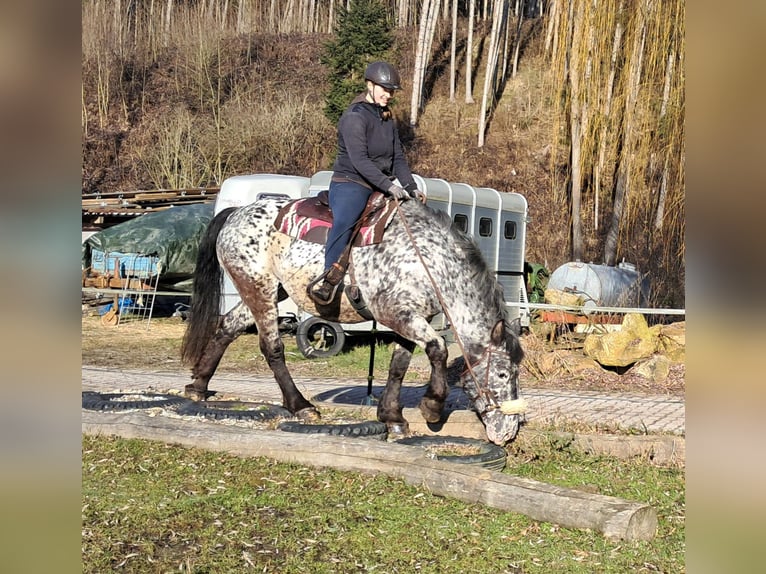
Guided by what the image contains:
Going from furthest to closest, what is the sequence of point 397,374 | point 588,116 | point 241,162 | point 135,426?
→ point 241,162
point 588,116
point 397,374
point 135,426

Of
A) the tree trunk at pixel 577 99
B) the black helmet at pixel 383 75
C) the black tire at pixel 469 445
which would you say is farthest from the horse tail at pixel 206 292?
the tree trunk at pixel 577 99

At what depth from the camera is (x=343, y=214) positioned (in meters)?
6.94

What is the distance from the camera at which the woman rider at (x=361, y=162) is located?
6.89 m

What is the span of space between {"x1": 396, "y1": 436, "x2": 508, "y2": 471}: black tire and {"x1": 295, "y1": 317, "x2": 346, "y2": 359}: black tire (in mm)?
7666

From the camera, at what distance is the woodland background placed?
1270cm

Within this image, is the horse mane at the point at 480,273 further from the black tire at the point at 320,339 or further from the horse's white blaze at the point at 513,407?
the black tire at the point at 320,339

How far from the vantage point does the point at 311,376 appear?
12.7 m

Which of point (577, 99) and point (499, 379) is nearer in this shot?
point (499, 379)

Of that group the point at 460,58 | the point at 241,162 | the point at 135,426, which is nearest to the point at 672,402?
the point at 135,426

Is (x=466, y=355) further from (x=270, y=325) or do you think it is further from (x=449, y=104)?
(x=449, y=104)

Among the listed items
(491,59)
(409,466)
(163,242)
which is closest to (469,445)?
(409,466)

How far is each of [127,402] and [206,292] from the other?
129 centimetres
